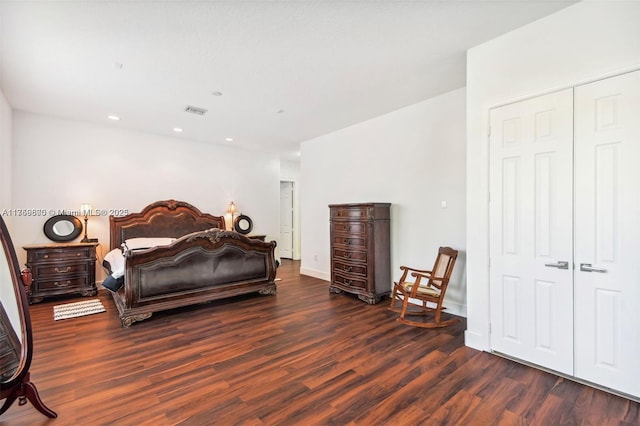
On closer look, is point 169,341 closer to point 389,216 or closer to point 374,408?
point 374,408

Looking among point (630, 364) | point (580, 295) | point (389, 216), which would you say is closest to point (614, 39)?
point (580, 295)

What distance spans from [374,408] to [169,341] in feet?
7.17

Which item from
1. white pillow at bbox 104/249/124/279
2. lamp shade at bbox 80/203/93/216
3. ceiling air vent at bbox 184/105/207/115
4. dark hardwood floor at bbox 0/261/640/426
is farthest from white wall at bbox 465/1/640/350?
lamp shade at bbox 80/203/93/216

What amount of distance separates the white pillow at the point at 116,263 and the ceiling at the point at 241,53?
2.18m

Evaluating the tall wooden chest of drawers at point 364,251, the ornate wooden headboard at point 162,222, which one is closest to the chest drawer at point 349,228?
the tall wooden chest of drawers at point 364,251

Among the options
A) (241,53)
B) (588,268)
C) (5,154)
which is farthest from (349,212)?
(5,154)

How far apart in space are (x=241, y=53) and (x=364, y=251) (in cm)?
294

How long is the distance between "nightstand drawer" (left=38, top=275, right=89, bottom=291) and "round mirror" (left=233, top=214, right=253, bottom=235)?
2815mm

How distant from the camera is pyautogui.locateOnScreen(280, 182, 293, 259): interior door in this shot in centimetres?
853

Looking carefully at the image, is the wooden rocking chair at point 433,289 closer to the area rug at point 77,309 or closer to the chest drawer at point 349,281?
the chest drawer at point 349,281

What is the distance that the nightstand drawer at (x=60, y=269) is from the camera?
14.3 feet

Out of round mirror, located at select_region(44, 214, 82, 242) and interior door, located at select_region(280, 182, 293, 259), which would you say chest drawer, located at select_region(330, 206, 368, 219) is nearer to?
interior door, located at select_region(280, 182, 293, 259)

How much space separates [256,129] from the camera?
5371 mm

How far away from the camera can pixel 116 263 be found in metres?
4.17
